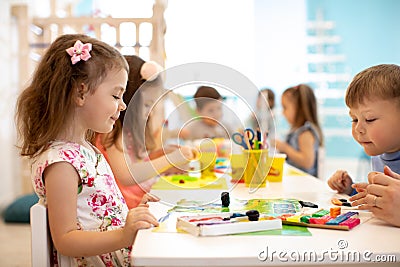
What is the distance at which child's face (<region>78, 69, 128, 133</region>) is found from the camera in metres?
1.04

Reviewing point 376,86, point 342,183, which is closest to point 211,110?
point 342,183

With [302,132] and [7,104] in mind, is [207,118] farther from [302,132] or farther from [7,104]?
[7,104]

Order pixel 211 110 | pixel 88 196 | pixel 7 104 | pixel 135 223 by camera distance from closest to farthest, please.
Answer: pixel 135 223, pixel 88 196, pixel 211 110, pixel 7 104

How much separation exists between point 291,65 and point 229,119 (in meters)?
2.41

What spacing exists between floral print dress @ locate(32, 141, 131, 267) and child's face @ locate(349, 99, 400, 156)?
576mm

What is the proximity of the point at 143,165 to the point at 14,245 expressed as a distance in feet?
4.36

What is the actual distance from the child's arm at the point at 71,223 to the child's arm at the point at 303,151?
67.2 inches

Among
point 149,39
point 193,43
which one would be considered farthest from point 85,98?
point 193,43

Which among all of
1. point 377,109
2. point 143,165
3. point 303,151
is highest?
point 377,109

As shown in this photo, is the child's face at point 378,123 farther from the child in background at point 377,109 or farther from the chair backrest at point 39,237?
the chair backrest at point 39,237

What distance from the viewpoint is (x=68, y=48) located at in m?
1.03

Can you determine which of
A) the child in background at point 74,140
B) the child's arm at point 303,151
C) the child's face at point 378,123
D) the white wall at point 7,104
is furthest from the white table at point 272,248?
the white wall at point 7,104

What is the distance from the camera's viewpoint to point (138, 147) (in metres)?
1.72

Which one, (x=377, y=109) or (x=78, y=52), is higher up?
(x=78, y=52)
